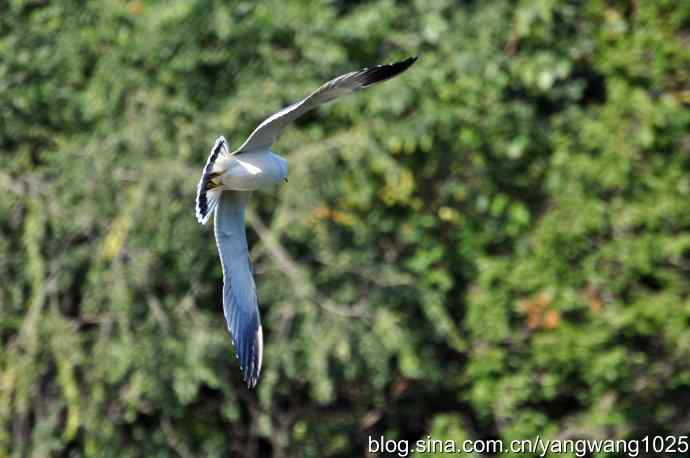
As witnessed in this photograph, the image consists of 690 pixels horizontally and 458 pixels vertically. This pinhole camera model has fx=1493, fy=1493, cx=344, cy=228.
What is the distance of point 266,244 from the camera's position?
690 cm

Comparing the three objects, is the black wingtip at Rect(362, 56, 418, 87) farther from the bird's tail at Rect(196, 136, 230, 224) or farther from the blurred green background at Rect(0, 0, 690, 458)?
the blurred green background at Rect(0, 0, 690, 458)

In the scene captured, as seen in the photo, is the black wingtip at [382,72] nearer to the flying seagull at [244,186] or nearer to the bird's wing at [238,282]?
the flying seagull at [244,186]

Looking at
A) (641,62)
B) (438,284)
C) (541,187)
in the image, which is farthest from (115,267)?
(641,62)

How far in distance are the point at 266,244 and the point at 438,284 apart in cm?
104

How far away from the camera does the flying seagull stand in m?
4.71

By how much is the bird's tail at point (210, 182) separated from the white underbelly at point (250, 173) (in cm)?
3

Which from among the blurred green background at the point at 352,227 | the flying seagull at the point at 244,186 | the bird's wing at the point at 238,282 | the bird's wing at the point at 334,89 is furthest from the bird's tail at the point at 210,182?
the blurred green background at the point at 352,227

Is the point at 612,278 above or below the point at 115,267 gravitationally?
below

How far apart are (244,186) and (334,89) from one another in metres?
0.57

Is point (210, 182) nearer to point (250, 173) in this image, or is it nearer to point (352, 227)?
point (250, 173)

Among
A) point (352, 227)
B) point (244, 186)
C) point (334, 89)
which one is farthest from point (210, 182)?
point (352, 227)

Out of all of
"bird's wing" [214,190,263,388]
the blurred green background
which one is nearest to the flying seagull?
"bird's wing" [214,190,263,388]

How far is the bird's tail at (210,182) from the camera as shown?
487 centimetres

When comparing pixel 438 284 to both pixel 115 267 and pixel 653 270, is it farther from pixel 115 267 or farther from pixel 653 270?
pixel 115 267
